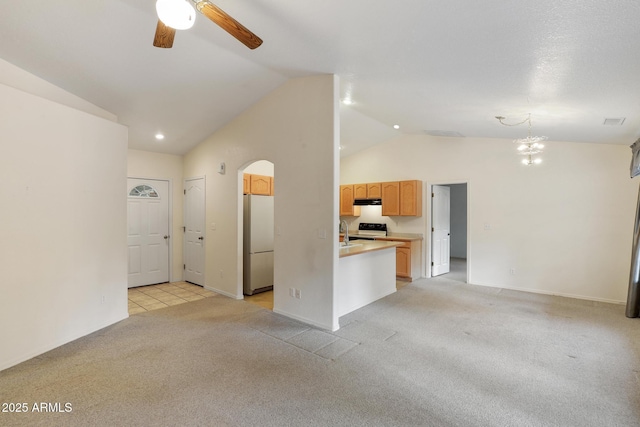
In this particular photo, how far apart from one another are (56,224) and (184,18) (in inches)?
113

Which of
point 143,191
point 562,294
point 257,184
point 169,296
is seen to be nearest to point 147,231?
point 143,191

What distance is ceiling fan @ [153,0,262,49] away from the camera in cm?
158

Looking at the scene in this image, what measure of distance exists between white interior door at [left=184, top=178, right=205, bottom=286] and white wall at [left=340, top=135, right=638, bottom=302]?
14.6 ft

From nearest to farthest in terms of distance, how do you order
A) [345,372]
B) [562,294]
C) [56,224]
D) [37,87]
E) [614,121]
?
[345,372] < [56,224] < [37,87] < [614,121] < [562,294]

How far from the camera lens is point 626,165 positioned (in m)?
4.60

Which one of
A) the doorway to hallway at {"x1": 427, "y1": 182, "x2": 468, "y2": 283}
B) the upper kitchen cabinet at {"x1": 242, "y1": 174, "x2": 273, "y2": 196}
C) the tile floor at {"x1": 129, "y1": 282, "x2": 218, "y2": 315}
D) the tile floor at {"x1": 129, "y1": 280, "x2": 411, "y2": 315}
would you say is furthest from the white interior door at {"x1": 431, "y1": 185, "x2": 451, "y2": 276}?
the tile floor at {"x1": 129, "y1": 282, "x2": 218, "y2": 315}

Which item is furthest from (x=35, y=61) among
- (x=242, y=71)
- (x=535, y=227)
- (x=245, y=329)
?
(x=535, y=227)

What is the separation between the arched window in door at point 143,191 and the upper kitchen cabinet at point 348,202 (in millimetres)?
4080

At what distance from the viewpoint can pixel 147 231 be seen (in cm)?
580

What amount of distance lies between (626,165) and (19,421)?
7471mm

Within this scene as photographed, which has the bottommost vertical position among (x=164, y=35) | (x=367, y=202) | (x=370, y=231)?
(x=370, y=231)

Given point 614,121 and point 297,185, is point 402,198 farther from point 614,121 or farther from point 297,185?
point 614,121

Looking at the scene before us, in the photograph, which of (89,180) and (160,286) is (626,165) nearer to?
(89,180)

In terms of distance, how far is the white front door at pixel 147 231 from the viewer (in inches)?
222
